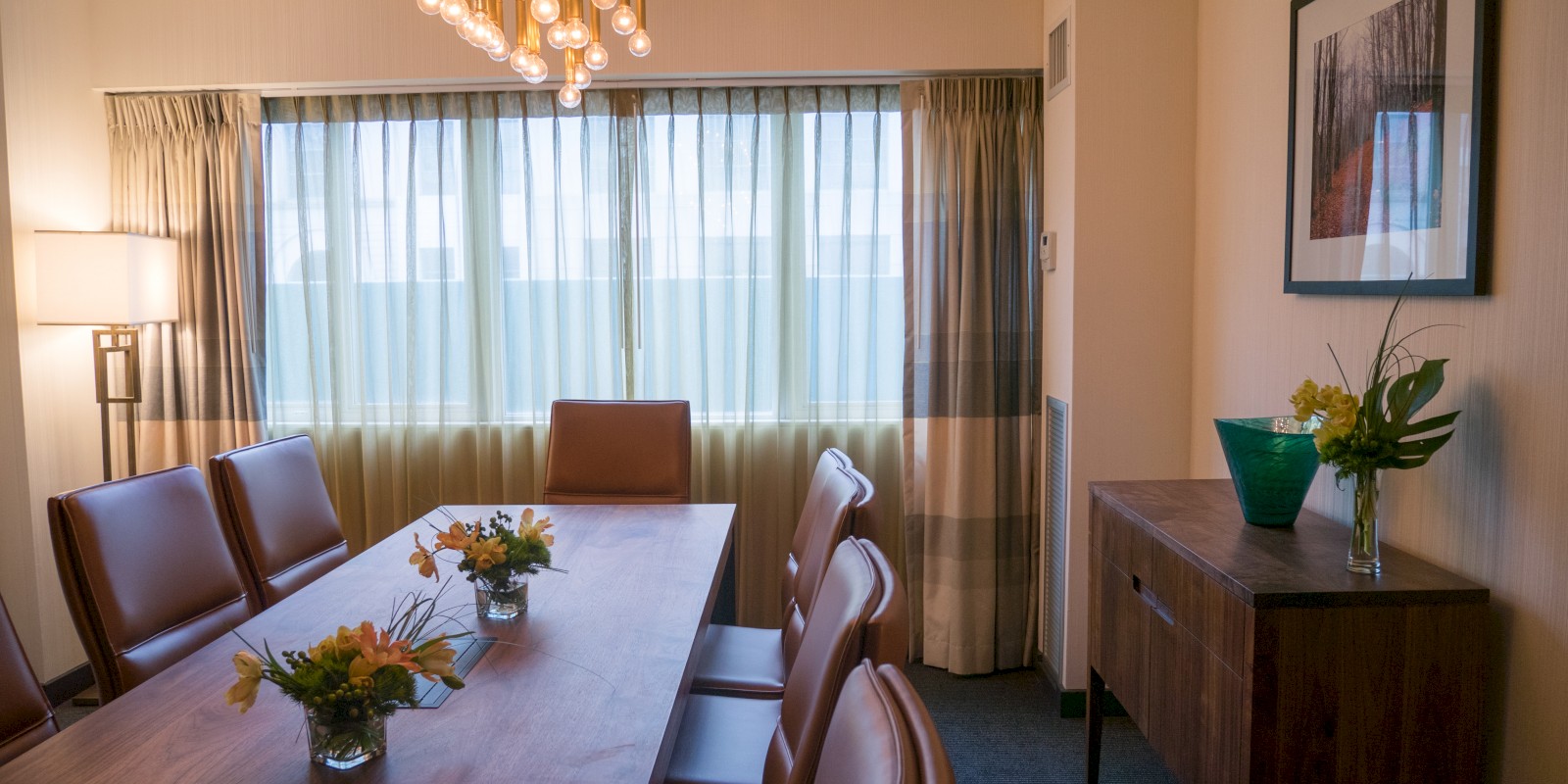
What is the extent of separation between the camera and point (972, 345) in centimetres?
370

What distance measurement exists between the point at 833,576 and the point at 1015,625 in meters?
2.43

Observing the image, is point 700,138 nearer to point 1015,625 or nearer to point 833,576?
point 1015,625

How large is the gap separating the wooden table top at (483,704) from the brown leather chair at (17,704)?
0.21 m

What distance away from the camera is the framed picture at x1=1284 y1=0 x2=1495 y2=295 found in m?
1.76

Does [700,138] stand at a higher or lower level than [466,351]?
higher

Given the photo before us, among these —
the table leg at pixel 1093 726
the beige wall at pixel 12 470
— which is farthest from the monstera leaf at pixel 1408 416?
the beige wall at pixel 12 470

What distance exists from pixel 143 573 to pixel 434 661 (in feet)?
3.45

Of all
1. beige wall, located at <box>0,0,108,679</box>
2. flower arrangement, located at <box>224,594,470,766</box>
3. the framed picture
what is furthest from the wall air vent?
beige wall, located at <box>0,0,108,679</box>

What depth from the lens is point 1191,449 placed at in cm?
317

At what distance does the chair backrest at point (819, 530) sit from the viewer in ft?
6.64

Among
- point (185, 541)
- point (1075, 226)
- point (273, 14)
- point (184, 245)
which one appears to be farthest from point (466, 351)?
point (1075, 226)

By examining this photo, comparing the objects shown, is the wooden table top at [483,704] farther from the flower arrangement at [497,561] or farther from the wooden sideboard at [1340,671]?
the wooden sideboard at [1340,671]

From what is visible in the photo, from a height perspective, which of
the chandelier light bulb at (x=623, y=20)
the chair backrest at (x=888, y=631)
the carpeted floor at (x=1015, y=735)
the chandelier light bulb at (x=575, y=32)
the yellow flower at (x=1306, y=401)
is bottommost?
the carpeted floor at (x=1015, y=735)

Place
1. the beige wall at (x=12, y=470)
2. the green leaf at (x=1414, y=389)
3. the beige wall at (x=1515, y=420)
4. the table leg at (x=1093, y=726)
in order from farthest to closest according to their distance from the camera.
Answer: the beige wall at (x=12, y=470) < the table leg at (x=1093, y=726) < the green leaf at (x=1414, y=389) < the beige wall at (x=1515, y=420)
